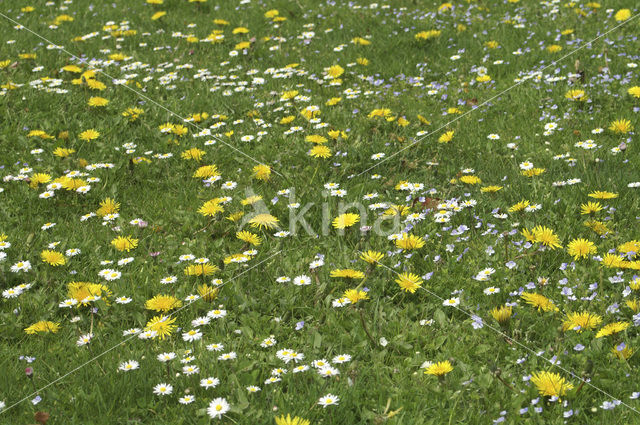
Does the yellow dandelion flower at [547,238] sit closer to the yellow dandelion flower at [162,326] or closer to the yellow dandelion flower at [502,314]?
the yellow dandelion flower at [502,314]

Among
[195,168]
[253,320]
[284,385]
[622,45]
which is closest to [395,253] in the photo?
[253,320]

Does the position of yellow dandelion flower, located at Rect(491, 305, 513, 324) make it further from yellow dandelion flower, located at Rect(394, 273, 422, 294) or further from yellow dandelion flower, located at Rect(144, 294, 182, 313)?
yellow dandelion flower, located at Rect(144, 294, 182, 313)

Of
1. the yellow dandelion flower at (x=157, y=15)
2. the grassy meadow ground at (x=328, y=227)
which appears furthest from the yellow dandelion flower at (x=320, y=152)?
the yellow dandelion flower at (x=157, y=15)

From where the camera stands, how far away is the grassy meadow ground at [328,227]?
2553mm

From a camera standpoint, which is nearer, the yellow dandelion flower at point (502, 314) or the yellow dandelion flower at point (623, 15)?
the yellow dandelion flower at point (502, 314)

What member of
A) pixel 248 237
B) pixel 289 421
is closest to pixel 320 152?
pixel 248 237

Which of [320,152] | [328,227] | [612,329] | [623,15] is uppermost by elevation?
[623,15]

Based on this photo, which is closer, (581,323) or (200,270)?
(581,323)

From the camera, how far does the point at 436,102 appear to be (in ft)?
17.1

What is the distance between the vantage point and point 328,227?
370 cm

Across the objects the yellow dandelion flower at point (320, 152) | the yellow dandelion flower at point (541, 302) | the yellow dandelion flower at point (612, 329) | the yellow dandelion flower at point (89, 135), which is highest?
the yellow dandelion flower at point (612, 329)

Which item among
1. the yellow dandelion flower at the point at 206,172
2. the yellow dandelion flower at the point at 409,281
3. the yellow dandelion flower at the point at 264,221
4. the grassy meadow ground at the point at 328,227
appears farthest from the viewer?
the yellow dandelion flower at the point at 206,172

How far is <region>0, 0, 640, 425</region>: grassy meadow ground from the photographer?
2.55 metres

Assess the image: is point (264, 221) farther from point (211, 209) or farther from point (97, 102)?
point (97, 102)
